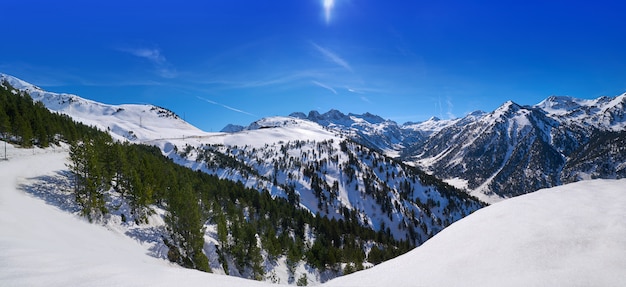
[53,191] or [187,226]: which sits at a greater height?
[53,191]

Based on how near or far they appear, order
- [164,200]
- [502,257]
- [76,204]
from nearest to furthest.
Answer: [502,257] < [76,204] < [164,200]

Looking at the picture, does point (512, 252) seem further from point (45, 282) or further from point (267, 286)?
point (45, 282)

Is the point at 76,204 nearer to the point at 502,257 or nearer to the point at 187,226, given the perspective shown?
the point at 187,226

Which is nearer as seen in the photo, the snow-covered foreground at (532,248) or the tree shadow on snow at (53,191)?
the snow-covered foreground at (532,248)

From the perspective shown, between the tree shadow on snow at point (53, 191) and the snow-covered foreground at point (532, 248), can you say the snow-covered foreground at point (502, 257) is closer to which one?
the snow-covered foreground at point (532, 248)

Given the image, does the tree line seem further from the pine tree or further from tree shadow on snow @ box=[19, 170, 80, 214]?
tree shadow on snow @ box=[19, 170, 80, 214]

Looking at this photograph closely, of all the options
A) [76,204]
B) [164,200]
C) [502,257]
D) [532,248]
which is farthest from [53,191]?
[532,248]

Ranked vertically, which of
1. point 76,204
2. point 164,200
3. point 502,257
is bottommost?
point 76,204

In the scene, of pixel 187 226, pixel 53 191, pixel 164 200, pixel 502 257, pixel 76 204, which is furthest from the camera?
pixel 164 200

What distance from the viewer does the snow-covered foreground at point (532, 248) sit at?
233 inches

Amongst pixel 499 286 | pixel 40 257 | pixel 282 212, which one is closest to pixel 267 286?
pixel 499 286

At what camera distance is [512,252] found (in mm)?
6984

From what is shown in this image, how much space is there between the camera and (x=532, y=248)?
6.93 m

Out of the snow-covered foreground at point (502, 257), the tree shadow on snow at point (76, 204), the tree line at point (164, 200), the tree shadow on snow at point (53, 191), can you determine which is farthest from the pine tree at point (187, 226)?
the snow-covered foreground at point (502, 257)
